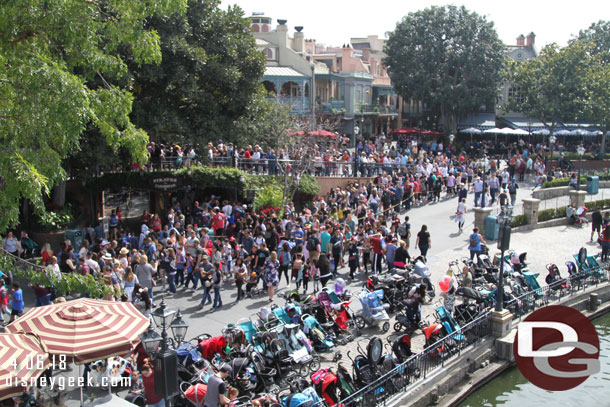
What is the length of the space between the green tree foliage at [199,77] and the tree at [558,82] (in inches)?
956

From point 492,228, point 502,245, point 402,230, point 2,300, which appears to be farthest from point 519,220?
point 2,300

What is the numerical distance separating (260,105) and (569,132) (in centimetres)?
3075

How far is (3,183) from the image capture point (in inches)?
465

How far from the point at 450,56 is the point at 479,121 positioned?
8051mm

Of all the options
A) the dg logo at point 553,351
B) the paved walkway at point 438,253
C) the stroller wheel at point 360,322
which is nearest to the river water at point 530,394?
the dg logo at point 553,351

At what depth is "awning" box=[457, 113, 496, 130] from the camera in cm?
5403

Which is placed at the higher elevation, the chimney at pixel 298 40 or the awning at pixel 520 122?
the chimney at pixel 298 40

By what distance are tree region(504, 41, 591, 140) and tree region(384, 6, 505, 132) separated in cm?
601

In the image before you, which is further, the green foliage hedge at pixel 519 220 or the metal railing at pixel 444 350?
the green foliage hedge at pixel 519 220

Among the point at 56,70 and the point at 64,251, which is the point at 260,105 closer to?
the point at 64,251

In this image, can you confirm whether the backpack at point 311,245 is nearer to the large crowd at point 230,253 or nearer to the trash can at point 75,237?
the large crowd at point 230,253

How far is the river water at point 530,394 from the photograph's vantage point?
43.1 feet

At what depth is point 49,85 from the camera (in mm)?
11133

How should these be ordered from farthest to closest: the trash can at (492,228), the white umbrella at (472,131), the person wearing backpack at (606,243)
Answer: the white umbrella at (472,131) < the trash can at (492,228) < the person wearing backpack at (606,243)
